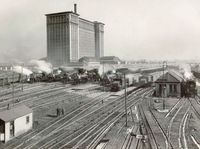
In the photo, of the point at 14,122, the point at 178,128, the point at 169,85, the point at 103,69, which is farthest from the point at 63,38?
the point at 178,128

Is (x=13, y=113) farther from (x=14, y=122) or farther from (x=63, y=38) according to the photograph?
(x=63, y=38)

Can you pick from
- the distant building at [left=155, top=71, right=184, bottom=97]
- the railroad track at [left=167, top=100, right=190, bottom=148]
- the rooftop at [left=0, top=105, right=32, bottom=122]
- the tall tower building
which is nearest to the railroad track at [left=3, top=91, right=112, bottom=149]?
the rooftop at [left=0, top=105, right=32, bottom=122]

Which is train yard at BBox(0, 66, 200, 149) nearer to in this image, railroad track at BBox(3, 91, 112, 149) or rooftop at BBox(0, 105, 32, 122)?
railroad track at BBox(3, 91, 112, 149)

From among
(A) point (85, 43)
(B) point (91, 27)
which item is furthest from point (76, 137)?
(B) point (91, 27)

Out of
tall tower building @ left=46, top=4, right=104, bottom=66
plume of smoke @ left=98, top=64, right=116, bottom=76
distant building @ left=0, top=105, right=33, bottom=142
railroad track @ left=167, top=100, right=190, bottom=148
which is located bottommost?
railroad track @ left=167, top=100, right=190, bottom=148

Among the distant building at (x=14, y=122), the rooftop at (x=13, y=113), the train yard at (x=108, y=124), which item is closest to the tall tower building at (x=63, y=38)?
the train yard at (x=108, y=124)

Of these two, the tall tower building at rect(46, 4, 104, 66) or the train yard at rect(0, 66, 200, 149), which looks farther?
the tall tower building at rect(46, 4, 104, 66)

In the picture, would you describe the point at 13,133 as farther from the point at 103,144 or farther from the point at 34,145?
the point at 103,144

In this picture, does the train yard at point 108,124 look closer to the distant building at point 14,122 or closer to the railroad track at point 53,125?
the railroad track at point 53,125
